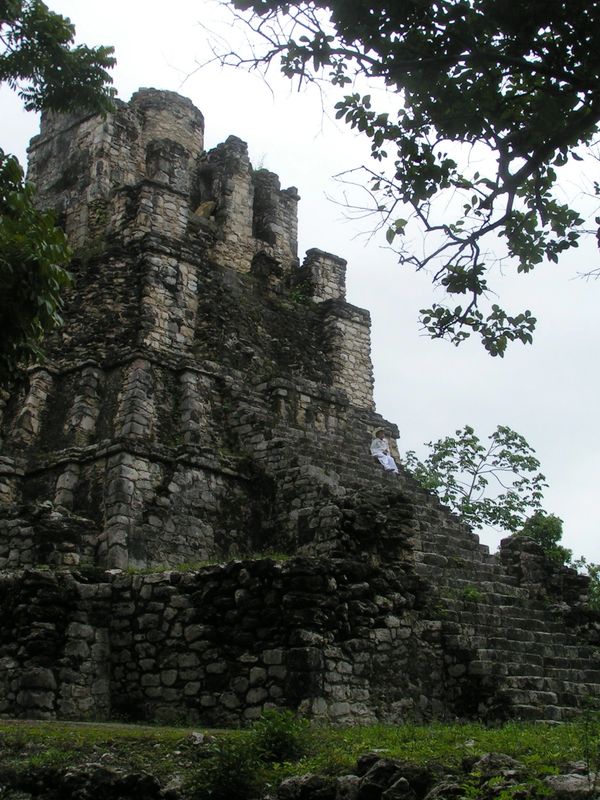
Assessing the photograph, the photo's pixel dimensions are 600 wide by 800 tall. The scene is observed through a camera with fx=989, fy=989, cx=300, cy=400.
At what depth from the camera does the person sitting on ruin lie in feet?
54.1

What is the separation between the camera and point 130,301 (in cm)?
1623

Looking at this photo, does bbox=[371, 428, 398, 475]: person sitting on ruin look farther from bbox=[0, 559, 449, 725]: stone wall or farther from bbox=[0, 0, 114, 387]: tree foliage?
bbox=[0, 0, 114, 387]: tree foliage

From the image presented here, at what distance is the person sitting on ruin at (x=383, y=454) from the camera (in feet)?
54.1

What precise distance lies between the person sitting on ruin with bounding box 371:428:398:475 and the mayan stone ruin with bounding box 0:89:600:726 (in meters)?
0.22

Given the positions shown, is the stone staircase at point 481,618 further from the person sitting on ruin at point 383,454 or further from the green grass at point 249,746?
the green grass at point 249,746

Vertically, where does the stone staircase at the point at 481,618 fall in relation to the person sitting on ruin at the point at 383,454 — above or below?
below

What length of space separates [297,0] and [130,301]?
9304 mm

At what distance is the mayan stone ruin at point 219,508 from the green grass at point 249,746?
1787 millimetres

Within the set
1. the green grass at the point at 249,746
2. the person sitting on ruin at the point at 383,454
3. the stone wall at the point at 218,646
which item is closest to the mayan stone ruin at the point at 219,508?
the stone wall at the point at 218,646

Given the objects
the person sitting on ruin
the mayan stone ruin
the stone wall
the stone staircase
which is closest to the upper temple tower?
the mayan stone ruin

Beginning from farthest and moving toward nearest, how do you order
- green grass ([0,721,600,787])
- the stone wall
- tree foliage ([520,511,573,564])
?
tree foliage ([520,511,573,564]), the stone wall, green grass ([0,721,600,787])

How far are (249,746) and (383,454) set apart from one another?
9.98 m

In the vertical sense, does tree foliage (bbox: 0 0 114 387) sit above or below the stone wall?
above

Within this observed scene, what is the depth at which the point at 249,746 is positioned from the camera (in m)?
7.05
